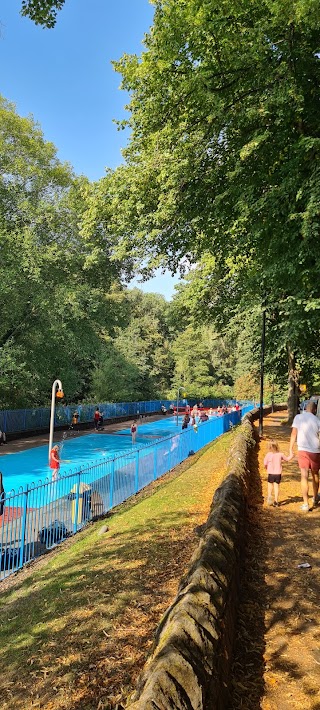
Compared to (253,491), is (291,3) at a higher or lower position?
higher

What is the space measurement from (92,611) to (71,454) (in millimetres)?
21555

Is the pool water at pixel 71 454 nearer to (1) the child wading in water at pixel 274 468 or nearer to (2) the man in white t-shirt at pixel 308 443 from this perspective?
(1) the child wading in water at pixel 274 468

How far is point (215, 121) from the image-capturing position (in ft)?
30.8

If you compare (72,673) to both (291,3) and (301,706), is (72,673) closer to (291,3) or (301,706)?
(301,706)

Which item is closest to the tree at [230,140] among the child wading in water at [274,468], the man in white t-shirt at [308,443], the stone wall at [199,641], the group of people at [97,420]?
the man in white t-shirt at [308,443]

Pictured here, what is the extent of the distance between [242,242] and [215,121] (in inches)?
101

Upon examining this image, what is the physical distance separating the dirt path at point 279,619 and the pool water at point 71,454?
7.66 metres

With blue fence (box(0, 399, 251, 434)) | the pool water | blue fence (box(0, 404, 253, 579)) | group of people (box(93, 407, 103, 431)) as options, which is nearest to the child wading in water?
blue fence (box(0, 404, 253, 579))

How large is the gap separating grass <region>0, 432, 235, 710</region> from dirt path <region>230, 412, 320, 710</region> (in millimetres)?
892

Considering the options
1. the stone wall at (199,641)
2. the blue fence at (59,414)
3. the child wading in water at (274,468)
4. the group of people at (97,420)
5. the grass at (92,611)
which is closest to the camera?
the stone wall at (199,641)

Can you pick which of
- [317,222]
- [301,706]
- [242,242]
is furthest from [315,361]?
[301,706]

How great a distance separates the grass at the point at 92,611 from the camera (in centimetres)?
361

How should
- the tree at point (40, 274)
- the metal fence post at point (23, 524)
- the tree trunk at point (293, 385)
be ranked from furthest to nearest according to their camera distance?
the tree at point (40, 274) → the tree trunk at point (293, 385) → the metal fence post at point (23, 524)

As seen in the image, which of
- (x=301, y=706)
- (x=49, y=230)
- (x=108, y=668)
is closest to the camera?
(x=301, y=706)
